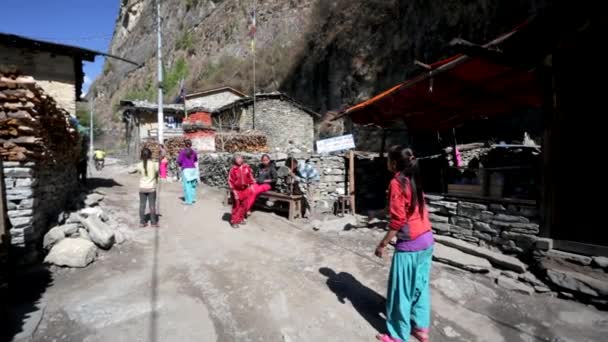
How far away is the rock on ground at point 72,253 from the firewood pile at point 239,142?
483 inches

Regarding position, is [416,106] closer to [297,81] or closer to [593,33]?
[593,33]

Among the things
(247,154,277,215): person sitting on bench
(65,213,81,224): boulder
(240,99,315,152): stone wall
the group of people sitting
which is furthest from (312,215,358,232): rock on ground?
(240,99,315,152): stone wall

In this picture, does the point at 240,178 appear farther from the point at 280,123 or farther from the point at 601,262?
the point at 280,123

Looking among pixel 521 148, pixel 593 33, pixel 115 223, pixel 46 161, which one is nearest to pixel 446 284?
pixel 593 33

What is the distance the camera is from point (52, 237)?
5.04 m

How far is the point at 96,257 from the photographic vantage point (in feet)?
16.7

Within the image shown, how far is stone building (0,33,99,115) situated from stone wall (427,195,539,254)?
12.7m

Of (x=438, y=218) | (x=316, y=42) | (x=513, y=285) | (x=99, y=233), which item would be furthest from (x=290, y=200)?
(x=316, y=42)

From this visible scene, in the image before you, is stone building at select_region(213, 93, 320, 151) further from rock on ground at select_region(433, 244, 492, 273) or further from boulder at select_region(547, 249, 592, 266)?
boulder at select_region(547, 249, 592, 266)

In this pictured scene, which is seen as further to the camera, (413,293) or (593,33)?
(593,33)

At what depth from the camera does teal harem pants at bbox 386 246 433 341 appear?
293cm

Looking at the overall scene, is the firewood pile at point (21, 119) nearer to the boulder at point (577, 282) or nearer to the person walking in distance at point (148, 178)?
the person walking in distance at point (148, 178)

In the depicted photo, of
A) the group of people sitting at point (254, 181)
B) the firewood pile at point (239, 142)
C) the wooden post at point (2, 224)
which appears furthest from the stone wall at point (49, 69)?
the wooden post at point (2, 224)

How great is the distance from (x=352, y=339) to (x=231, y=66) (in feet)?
115
